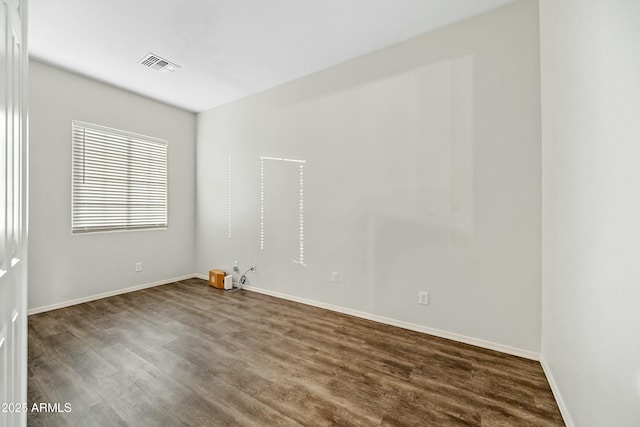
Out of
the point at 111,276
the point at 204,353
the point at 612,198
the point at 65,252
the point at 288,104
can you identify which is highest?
the point at 288,104

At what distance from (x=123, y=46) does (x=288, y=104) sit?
179 centimetres

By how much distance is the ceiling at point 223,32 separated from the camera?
215 cm

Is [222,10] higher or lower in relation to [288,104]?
higher

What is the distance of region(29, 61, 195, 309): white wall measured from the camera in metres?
2.94

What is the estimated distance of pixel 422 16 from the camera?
2268 millimetres

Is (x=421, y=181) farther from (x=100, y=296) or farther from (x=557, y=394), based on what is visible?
(x=100, y=296)

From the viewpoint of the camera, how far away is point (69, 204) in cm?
318

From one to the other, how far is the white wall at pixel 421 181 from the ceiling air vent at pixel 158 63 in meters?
1.10

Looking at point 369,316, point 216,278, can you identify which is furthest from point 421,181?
point 216,278

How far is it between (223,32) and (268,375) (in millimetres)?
2975

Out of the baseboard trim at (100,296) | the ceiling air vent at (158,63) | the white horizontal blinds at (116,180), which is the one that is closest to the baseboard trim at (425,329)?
the baseboard trim at (100,296)

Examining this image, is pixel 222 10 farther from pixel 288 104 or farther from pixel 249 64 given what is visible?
pixel 288 104

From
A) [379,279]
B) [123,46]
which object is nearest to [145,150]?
[123,46]

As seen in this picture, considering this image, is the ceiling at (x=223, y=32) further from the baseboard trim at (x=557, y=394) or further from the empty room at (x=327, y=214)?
the baseboard trim at (x=557, y=394)
